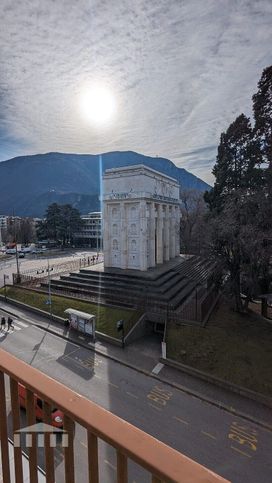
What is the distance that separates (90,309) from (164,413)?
11714 mm

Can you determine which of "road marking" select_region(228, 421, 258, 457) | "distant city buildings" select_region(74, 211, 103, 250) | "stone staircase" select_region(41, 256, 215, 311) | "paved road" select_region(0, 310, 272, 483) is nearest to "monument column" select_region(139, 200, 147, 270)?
"stone staircase" select_region(41, 256, 215, 311)

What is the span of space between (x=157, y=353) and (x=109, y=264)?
49.5 ft

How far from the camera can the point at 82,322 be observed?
20016mm

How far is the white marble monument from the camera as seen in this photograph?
2909cm

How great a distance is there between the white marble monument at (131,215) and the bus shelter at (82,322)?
1068 centimetres

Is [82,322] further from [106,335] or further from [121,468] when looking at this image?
[121,468]

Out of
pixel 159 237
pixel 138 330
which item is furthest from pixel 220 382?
pixel 159 237

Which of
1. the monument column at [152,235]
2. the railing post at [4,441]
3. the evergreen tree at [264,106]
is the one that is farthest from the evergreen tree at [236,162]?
the railing post at [4,441]

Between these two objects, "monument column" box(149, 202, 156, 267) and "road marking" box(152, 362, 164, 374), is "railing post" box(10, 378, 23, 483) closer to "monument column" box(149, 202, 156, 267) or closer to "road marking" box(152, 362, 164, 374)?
"road marking" box(152, 362, 164, 374)

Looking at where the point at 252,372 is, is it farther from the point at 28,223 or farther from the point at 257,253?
the point at 28,223

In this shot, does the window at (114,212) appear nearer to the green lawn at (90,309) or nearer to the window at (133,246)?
the window at (133,246)

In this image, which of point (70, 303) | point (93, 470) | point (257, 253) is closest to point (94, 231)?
point (70, 303)

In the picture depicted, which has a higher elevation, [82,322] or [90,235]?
[90,235]

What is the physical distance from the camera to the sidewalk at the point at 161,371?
13.0 metres
